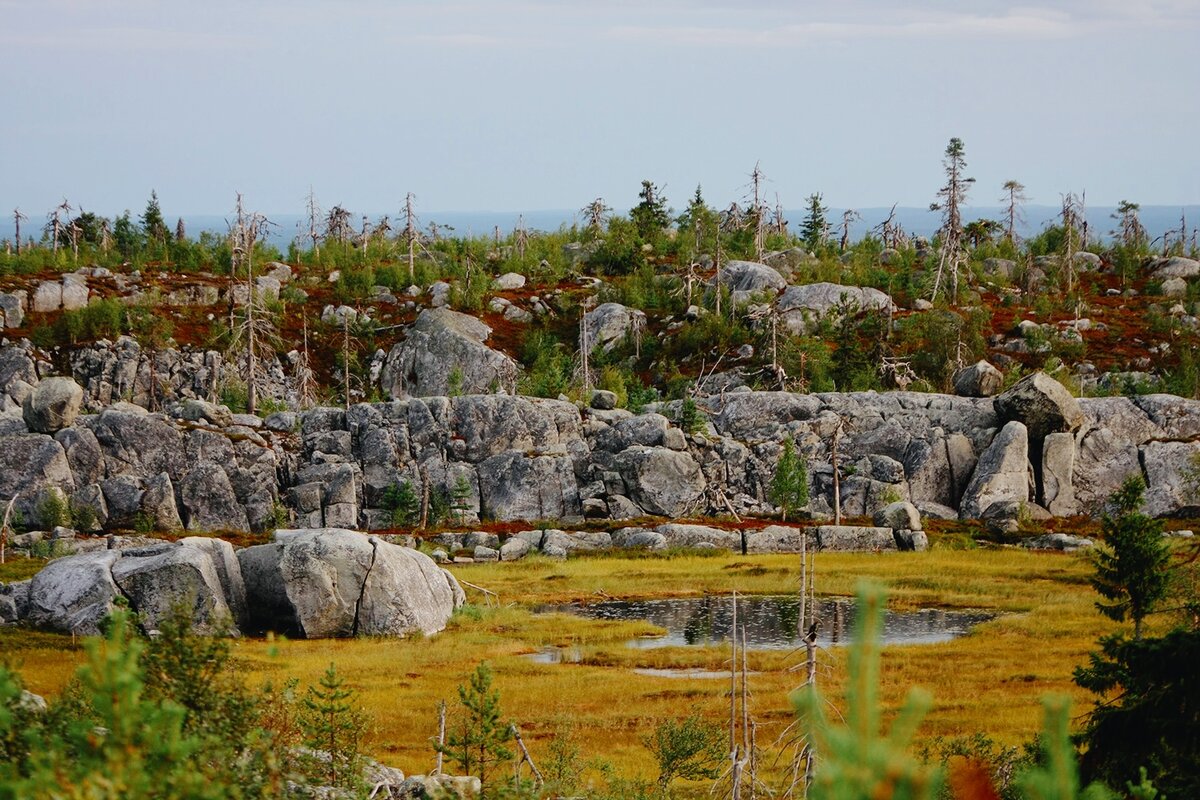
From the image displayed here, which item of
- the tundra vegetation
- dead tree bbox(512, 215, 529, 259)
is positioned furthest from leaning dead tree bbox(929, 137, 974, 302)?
dead tree bbox(512, 215, 529, 259)

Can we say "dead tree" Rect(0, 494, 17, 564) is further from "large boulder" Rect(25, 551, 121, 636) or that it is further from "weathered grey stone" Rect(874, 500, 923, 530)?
"weathered grey stone" Rect(874, 500, 923, 530)

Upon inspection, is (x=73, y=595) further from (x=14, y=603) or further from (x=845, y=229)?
(x=845, y=229)

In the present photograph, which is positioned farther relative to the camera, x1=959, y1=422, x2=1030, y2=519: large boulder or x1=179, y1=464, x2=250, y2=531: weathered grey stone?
x1=959, y1=422, x2=1030, y2=519: large boulder

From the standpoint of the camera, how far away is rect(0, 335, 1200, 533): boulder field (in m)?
64.1

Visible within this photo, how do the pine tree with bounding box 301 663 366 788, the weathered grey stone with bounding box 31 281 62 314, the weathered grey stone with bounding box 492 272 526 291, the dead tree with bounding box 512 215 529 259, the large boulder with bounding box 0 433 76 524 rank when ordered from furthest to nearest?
1. the dead tree with bounding box 512 215 529 259
2. the weathered grey stone with bounding box 492 272 526 291
3. the weathered grey stone with bounding box 31 281 62 314
4. the large boulder with bounding box 0 433 76 524
5. the pine tree with bounding box 301 663 366 788

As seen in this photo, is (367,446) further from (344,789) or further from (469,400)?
(344,789)

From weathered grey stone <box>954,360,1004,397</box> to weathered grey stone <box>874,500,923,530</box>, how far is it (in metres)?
12.5

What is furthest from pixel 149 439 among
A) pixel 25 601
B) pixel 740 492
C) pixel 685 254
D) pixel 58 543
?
pixel 685 254

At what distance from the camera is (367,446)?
6788 cm

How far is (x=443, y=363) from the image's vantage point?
3243 inches

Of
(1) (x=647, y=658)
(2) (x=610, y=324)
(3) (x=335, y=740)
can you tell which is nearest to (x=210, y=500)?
(1) (x=647, y=658)

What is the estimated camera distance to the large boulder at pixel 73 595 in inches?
1623

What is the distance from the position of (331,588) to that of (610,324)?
47246mm

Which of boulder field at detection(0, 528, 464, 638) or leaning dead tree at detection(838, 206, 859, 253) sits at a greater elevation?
leaning dead tree at detection(838, 206, 859, 253)
